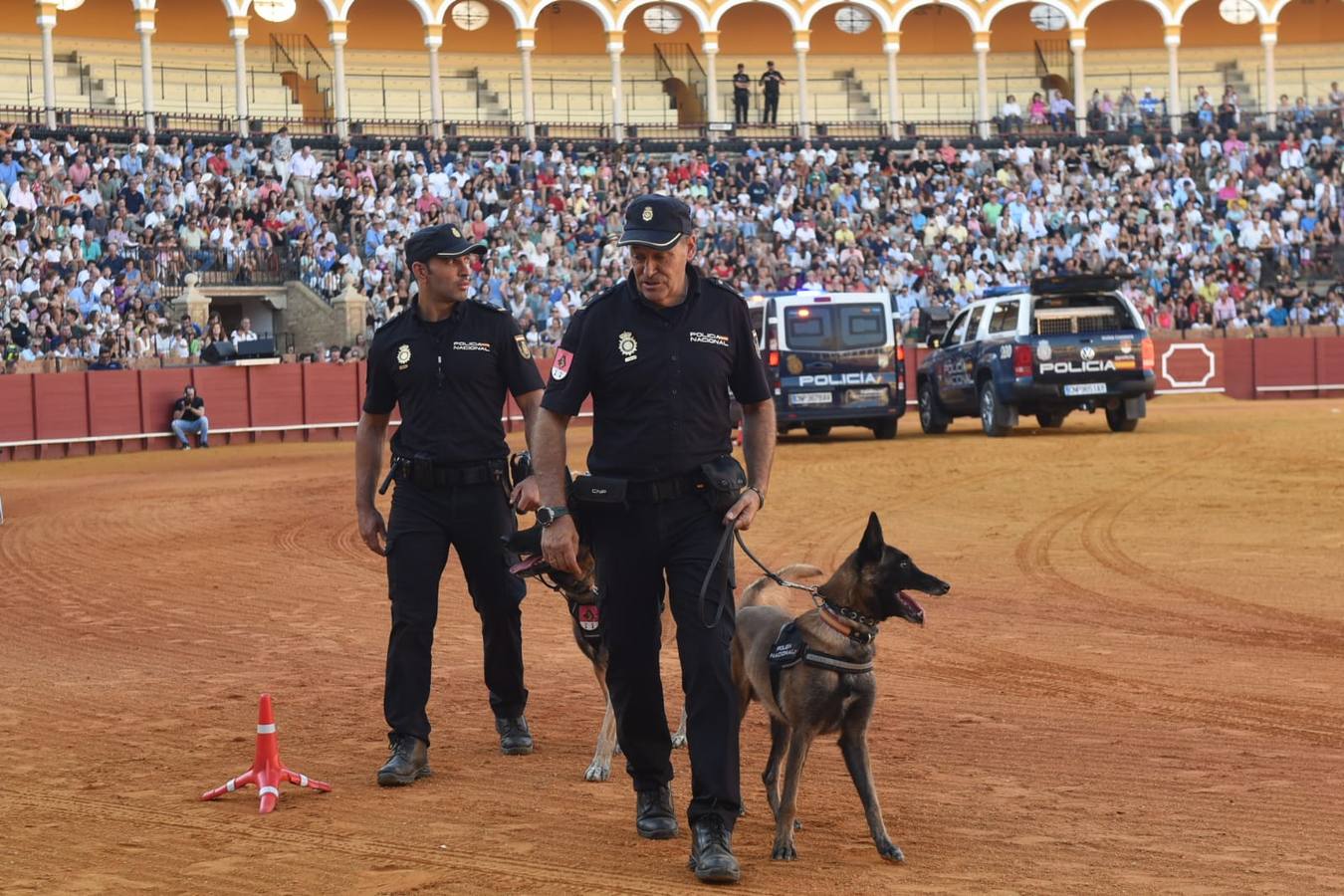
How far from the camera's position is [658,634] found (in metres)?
6.12

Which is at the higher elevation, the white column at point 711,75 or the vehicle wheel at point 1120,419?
the white column at point 711,75

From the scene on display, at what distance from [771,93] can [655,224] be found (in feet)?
148

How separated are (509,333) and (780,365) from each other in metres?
19.1

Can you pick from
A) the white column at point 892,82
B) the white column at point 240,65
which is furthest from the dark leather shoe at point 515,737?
the white column at point 892,82

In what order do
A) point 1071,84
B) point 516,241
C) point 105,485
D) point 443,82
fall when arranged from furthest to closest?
point 1071,84 → point 443,82 → point 516,241 → point 105,485

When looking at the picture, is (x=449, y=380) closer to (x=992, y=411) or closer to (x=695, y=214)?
→ (x=992, y=411)

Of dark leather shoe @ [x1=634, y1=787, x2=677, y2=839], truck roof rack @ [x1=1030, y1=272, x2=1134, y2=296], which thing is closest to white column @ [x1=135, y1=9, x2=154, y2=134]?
truck roof rack @ [x1=1030, y1=272, x2=1134, y2=296]

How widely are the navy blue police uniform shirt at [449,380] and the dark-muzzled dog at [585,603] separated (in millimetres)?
482

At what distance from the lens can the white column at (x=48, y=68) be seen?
40125 millimetres

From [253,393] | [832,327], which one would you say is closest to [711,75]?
[253,393]

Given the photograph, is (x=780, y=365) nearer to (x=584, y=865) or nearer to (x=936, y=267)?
(x=936, y=267)

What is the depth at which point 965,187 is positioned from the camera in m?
43.6

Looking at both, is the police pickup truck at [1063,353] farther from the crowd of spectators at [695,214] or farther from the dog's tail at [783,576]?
the dog's tail at [783,576]

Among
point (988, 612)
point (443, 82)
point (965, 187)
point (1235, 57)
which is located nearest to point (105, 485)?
point (988, 612)
